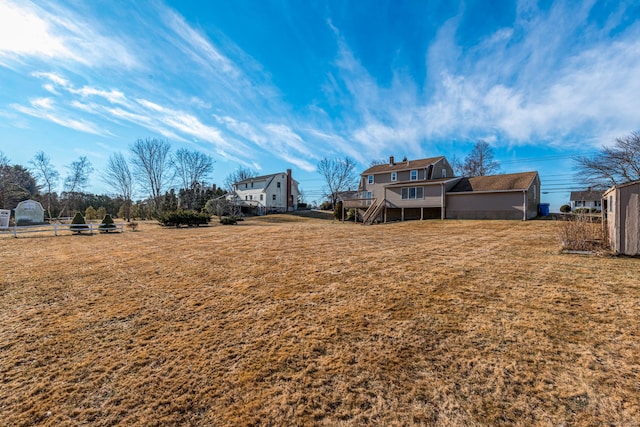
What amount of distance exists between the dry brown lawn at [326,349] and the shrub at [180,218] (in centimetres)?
1794

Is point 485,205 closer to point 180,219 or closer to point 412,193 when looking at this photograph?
point 412,193

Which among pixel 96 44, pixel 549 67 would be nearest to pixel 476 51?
pixel 549 67

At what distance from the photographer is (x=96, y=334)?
3.41 meters

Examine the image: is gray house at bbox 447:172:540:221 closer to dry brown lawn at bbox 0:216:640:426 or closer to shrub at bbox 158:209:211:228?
dry brown lawn at bbox 0:216:640:426

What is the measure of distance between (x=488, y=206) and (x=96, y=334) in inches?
1008

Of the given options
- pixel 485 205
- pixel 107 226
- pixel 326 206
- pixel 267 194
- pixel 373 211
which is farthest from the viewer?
pixel 326 206

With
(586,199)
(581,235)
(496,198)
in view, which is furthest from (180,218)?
(586,199)

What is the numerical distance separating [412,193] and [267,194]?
25520mm

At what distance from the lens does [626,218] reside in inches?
271

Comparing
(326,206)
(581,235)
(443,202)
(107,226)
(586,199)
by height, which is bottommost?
(107,226)

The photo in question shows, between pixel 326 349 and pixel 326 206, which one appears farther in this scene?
pixel 326 206

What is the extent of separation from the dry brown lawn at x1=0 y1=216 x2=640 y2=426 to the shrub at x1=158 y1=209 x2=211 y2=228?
Result: 58.9 feet

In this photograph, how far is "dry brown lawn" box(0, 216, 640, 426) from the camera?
213cm

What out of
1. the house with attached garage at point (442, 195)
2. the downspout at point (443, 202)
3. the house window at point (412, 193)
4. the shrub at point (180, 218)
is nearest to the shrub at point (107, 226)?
the shrub at point (180, 218)
